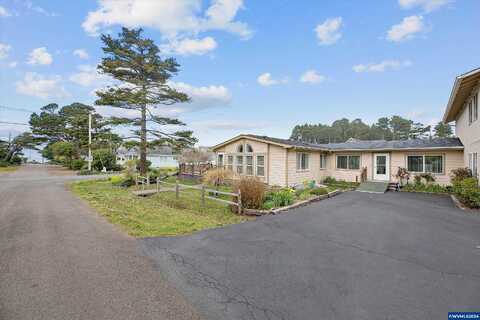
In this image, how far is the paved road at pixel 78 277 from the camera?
2.77m

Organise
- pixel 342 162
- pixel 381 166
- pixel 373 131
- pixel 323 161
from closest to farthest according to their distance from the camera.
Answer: pixel 381 166 → pixel 342 162 → pixel 323 161 → pixel 373 131

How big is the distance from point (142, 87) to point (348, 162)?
1819 centimetres

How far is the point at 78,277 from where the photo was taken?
357cm

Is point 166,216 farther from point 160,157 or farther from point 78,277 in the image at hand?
point 160,157

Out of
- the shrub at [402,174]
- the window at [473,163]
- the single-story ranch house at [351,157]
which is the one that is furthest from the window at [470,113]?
the shrub at [402,174]

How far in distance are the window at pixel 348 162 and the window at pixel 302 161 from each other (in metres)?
4.16

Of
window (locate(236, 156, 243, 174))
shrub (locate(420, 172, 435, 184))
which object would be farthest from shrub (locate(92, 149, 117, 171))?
shrub (locate(420, 172, 435, 184))

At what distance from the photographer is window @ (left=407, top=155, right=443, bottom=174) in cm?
1466

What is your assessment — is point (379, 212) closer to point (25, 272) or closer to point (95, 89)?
point (25, 272)

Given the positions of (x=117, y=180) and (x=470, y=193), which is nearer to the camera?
(x=470, y=193)

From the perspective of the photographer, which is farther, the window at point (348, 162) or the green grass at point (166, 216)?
the window at point (348, 162)

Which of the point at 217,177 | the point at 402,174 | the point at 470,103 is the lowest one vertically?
A: the point at 217,177

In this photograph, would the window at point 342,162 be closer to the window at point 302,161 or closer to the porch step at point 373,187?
the porch step at point 373,187

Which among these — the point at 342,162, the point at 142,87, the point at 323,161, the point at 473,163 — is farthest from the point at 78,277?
the point at 342,162
